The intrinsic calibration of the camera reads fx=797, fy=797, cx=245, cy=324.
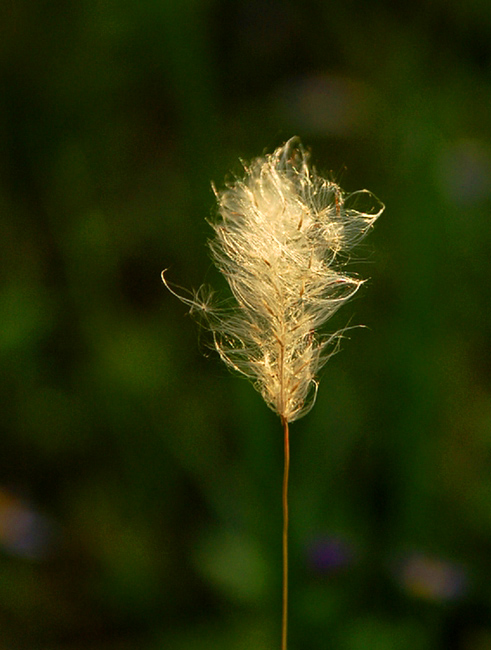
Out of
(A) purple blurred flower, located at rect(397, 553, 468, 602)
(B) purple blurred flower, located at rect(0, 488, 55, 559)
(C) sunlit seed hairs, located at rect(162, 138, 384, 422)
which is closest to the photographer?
(C) sunlit seed hairs, located at rect(162, 138, 384, 422)

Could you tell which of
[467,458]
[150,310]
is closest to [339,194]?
[467,458]

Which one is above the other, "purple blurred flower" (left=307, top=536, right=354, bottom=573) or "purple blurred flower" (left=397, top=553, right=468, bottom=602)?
"purple blurred flower" (left=307, top=536, right=354, bottom=573)

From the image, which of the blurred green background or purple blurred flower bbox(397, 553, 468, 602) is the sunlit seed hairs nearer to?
the blurred green background

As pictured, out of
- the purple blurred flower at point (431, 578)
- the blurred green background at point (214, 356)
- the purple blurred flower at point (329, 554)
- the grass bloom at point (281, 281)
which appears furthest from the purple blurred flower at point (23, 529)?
the grass bloom at point (281, 281)

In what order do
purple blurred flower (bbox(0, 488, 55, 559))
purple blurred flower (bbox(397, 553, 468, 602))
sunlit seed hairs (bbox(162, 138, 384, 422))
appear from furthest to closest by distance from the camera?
purple blurred flower (bbox(0, 488, 55, 559))
purple blurred flower (bbox(397, 553, 468, 602))
sunlit seed hairs (bbox(162, 138, 384, 422))

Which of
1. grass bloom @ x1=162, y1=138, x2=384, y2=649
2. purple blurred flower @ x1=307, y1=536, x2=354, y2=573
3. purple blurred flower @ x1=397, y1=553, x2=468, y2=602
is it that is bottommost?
purple blurred flower @ x1=397, y1=553, x2=468, y2=602

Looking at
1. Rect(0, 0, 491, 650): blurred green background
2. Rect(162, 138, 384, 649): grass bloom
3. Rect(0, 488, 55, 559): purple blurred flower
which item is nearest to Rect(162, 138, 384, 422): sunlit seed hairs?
Rect(162, 138, 384, 649): grass bloom

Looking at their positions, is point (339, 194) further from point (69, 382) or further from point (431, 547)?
point (69, 382)

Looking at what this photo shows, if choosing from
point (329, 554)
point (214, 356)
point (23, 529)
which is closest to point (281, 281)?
point (329, 554)
